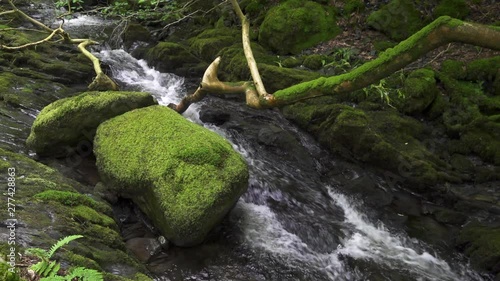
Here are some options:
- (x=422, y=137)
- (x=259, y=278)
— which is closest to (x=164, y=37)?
(x=422, y=137)

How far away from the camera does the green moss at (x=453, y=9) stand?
38.7 ft

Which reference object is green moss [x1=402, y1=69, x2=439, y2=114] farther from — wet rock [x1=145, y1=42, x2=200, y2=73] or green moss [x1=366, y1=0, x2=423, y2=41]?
wet rock [x1=145, y1=42, x2=200, y2=73]

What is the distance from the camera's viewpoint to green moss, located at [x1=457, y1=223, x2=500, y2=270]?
6.56 meters

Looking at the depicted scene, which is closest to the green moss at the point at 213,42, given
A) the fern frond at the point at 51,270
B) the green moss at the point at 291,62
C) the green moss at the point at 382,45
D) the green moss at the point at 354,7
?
the green moss at the point at 291,62

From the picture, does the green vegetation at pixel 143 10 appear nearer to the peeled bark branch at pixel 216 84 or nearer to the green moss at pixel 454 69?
the peeled bark branch at pixel 216 84

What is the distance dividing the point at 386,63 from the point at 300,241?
3.41m

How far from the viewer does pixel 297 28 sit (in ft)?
42.6

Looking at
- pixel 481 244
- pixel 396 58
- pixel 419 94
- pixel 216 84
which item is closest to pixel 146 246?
pixel 216 84

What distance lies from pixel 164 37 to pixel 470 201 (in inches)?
508

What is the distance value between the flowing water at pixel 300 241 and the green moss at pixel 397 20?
5.40m

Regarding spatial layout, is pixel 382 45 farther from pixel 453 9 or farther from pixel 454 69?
pixel 453 9

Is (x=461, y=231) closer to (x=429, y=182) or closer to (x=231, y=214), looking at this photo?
(x=429, y=182)

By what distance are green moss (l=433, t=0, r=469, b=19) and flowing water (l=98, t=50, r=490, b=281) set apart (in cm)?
642

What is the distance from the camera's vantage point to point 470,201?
780cm
